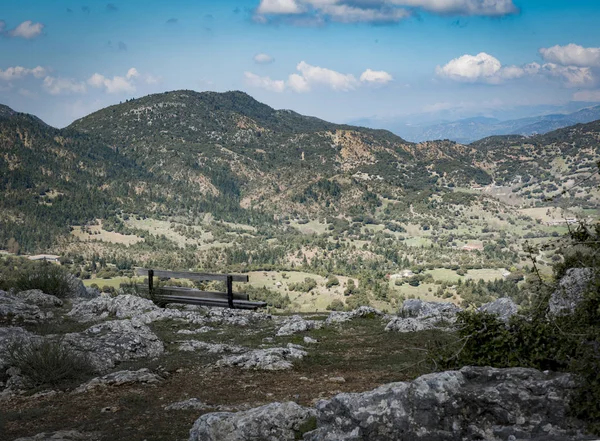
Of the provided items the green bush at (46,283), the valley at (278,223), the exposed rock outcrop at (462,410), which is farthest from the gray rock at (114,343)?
the valley at (278,223)

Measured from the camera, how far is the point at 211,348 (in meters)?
10.1

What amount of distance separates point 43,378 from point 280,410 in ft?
16.8

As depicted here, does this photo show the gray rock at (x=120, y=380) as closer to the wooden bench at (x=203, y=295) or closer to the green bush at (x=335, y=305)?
the wooden bench at (x=203, y=295)

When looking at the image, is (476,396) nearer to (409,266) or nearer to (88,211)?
(409,266)

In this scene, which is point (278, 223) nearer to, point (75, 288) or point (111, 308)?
point (75, 288)

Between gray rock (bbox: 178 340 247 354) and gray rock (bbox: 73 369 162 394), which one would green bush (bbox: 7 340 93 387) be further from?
gray rock (bbox: 178 340 247 354)

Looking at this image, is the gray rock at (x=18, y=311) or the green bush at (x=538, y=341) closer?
the green bush at (x=538, y=341)

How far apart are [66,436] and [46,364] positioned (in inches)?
115

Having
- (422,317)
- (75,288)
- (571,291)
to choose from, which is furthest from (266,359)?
(75,288)

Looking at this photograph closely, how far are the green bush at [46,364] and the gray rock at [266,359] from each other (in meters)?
2.54

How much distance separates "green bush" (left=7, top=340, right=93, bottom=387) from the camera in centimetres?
804

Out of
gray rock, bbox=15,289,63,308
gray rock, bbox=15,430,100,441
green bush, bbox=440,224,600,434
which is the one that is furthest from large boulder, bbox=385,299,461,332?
gray rock, bbox=15,289,63,308


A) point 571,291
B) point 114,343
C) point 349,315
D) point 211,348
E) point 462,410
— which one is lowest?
point 349,315

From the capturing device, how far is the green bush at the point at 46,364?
804cm
